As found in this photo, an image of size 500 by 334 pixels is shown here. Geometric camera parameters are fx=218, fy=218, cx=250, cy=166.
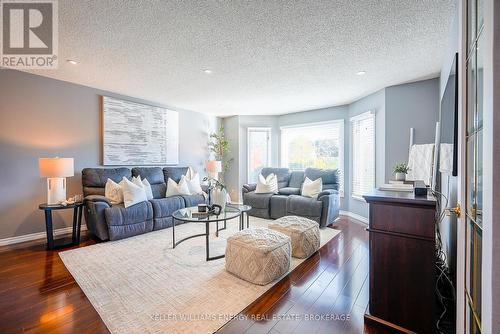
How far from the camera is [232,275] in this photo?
2195 mm

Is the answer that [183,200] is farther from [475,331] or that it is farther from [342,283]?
[475,331]

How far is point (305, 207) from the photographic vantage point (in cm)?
387

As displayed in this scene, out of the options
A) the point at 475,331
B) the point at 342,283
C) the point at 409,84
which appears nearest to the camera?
the point at 475,331

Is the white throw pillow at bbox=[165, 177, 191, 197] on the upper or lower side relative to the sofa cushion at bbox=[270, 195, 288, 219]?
upper

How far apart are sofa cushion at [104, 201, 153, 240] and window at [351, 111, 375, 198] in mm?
3930

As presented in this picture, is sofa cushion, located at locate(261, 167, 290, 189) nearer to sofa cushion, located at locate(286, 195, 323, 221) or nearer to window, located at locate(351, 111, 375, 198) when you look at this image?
sofa cushion, located at locate(286, 195, 323, 221)

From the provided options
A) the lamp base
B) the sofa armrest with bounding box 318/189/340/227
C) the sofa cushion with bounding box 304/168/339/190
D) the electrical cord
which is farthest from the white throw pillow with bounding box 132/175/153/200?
the electrical cord

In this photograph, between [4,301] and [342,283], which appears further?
[342,283]

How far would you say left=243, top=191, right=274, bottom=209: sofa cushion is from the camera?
436 centimetres

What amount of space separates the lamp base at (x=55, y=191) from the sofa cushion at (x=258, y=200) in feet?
9.87

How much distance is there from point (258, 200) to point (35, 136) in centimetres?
373

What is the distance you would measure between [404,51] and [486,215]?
2517 millimetres

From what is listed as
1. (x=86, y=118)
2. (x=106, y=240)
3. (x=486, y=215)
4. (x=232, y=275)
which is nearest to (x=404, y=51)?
(x=486, y=215)

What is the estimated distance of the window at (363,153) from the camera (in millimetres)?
4137
